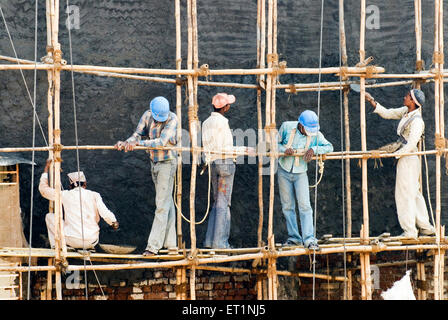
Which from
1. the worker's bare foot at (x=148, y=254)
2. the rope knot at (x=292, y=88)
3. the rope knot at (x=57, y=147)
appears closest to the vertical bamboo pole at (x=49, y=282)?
the worker's bare foot at (x=148, y=254)

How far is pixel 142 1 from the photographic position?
38.9 ft

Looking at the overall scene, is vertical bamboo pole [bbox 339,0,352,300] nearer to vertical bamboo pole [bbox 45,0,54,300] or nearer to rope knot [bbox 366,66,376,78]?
rope knot [bbox 366,66,376,78]

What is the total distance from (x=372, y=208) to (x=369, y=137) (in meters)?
0.83

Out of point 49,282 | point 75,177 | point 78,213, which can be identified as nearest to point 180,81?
point 75,177

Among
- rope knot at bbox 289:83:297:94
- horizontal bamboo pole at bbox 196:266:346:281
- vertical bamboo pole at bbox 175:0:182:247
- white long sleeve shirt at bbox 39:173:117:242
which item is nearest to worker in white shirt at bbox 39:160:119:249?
white long sleeve shirt at bbox 39:173:117:242

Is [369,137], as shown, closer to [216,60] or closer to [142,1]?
[216,60]

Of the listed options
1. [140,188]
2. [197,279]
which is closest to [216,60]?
[140,188]

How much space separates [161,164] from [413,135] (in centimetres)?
264

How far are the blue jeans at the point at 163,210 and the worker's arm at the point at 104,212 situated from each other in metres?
0.42

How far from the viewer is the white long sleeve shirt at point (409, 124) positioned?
11.0 meters

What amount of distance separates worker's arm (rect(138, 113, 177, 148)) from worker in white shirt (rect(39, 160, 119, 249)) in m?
0.79

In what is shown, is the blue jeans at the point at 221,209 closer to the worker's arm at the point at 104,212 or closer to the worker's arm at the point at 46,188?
the worker's arm at the point at 104,212

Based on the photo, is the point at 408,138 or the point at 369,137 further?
the point at 369,137

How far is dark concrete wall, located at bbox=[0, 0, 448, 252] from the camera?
11555 millimetres
